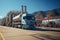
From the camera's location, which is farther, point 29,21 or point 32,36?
point 29,21

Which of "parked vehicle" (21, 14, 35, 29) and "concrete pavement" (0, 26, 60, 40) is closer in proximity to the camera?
"concrete pavement" (0, 26, 60, 40)

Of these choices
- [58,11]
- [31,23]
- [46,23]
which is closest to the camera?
[31,23]

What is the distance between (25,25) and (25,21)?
0.93 m

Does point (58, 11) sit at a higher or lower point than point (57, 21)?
higher

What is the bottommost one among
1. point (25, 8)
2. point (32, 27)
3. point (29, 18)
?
point (32, 27)

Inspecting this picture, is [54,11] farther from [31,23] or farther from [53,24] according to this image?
[31,23]

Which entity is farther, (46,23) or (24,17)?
(46,23)

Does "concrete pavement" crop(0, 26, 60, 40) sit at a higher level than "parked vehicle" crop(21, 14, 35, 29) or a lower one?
lower

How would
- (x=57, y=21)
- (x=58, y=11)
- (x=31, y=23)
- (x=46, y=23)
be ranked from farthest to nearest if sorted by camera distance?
1. (x=58, y=11)
2. (x=46, y=23)
3. (x=57, y=21)
4. (x=31, y=23)

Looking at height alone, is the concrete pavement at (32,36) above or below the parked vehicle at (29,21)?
below

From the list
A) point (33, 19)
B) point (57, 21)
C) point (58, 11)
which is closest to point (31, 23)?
point (33, 19)

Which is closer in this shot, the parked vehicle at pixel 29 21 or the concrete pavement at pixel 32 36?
the concrete pavement at pixel 32 36

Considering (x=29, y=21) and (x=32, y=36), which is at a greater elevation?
(x=29, y=21)

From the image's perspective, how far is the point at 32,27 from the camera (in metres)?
31.7
